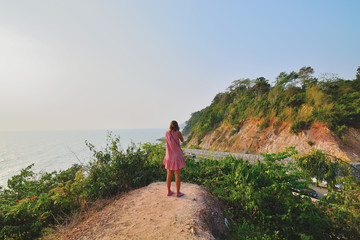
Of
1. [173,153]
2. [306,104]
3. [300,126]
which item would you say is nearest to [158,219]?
[173,153]

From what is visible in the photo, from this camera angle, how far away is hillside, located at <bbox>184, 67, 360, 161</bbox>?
71.4ft

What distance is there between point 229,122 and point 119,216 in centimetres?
4136

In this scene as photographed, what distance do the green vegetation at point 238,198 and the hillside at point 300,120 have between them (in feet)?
68.1

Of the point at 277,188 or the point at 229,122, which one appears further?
the point at 229,122

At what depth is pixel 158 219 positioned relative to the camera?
2992 mm

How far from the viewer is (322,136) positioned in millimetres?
22703

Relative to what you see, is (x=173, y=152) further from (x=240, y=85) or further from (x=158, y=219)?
(x=240, y=85)

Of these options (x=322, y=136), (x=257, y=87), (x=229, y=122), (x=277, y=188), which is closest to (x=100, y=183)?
(x=277, y=188)

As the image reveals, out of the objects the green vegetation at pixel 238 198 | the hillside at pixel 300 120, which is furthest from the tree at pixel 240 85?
the green vegetation at pixel 238 198

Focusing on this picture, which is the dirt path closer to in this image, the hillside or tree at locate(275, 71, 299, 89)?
the hillside

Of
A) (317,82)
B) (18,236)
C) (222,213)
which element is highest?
(317,82)

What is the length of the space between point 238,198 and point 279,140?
29012 millimetres

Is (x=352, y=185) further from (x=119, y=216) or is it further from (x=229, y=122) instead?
(x=229, y=122)

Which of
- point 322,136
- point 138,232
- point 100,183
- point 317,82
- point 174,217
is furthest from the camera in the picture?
point 317,82
